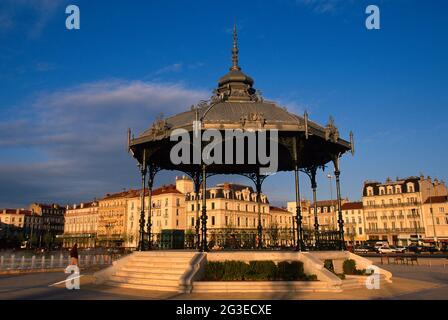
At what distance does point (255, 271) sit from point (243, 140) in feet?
26.1

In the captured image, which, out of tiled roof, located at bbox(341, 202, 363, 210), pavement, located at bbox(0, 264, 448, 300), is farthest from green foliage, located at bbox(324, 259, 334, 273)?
tiled roof, located at bbox(341, 202, 363, 210)

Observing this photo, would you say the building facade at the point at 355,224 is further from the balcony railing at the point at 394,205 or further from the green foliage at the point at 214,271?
the green foliage at the point at 214,271

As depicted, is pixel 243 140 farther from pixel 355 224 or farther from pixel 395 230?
pixel 355 224

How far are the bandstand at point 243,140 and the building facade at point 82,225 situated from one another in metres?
122

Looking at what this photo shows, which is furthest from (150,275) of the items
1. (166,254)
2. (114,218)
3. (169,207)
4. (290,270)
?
(114,218)

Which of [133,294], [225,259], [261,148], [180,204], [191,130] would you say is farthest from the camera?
[180,204]

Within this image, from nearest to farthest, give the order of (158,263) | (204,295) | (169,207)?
1. (204,295)
2. (158,263)
3. (169,207)

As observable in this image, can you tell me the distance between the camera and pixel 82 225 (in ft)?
494

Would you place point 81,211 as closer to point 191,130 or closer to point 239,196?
point 239,196

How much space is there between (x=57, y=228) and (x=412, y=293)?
19112cm

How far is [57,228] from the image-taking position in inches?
7185

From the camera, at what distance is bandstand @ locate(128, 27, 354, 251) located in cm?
1867

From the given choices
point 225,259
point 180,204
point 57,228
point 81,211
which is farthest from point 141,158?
point 57,228

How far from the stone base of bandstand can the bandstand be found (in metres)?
1.15
